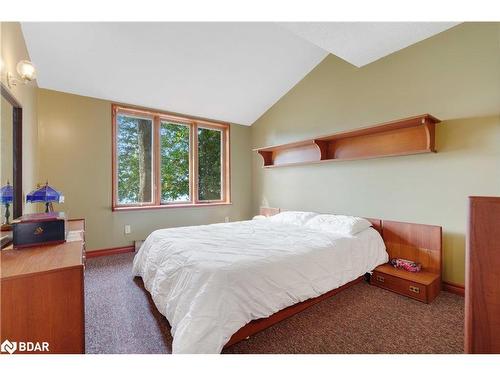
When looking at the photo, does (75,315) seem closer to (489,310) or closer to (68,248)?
(68,248)

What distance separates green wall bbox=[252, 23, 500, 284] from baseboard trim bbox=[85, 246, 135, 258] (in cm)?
284

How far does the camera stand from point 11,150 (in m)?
1.79

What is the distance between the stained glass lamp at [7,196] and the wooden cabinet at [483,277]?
2458 millimetres

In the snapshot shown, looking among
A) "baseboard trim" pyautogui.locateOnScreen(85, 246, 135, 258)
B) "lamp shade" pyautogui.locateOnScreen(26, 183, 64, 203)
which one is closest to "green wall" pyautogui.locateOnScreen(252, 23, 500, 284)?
"baseboard trim" pyautogui.locateOnScreen(85, 246, 135, 258)

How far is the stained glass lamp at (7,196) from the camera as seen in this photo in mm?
1569

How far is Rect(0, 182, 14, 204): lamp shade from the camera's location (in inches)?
61.5

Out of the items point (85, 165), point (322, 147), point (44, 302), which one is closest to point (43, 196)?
point (44, 302)

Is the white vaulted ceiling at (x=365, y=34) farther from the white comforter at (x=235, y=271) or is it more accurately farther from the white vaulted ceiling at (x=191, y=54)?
the white comforter at (x=235, y=271)

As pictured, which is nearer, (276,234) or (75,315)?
(75,315)

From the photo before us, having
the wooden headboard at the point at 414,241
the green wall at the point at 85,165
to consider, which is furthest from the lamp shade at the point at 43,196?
the wooden headboard at the point at 414,241

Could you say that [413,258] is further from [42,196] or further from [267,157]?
[42,196]

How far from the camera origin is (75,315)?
3.90 feet
